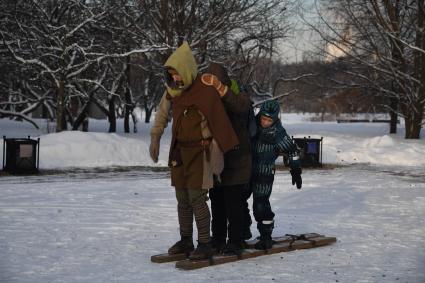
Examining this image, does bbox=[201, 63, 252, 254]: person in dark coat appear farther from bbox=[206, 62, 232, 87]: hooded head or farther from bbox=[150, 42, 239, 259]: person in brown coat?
bbox=[150, 42, 239, 259]: person in brown coat

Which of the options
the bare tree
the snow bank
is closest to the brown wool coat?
the snow bank

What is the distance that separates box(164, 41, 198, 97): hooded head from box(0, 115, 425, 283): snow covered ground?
1647 millimetres

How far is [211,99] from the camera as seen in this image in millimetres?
5688

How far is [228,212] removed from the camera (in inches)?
239

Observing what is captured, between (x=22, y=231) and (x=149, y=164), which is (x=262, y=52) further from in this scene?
(x=22, y=231)

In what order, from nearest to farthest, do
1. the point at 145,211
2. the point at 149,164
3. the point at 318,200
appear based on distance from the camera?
the point at 145,211 < the point at 318,200 < the point at 149,164

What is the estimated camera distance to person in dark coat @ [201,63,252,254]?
5.92m

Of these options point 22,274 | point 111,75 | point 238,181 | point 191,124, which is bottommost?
point 22,274

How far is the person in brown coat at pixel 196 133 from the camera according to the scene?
18.6 feet

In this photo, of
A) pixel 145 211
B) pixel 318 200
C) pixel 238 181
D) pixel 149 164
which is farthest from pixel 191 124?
pixel 149 164

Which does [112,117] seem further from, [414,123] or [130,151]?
[414,123]

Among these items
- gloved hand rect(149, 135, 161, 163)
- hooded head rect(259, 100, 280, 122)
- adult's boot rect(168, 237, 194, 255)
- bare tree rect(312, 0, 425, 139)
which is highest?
bare tree rect(312, 0, 425, 139)

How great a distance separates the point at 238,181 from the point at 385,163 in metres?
14.0

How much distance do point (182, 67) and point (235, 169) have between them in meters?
1.12
